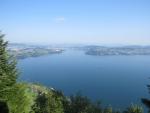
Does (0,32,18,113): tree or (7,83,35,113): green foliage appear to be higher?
(0,32,18,113): tree

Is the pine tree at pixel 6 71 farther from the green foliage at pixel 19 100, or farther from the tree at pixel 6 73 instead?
the green foliage at pixel 19 100

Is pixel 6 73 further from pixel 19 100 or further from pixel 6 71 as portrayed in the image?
pixel 19 100

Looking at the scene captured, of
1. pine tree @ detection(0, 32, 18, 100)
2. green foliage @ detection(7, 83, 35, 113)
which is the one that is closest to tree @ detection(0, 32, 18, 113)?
pine tree @ detection(0, 32, 18, 100)

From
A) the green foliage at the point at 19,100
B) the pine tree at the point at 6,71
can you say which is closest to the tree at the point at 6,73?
the pine tree at the point at 6,71

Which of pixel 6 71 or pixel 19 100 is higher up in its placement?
pixel 6 71

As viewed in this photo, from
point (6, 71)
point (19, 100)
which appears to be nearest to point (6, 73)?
point (6, 71)

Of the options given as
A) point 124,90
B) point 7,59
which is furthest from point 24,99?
point 124,90

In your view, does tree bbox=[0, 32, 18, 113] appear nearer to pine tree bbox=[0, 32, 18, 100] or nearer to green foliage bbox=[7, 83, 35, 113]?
pine tree bbox=[0, 32, 18, 100]

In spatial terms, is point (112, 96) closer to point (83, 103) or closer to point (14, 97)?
point (83, 103)
